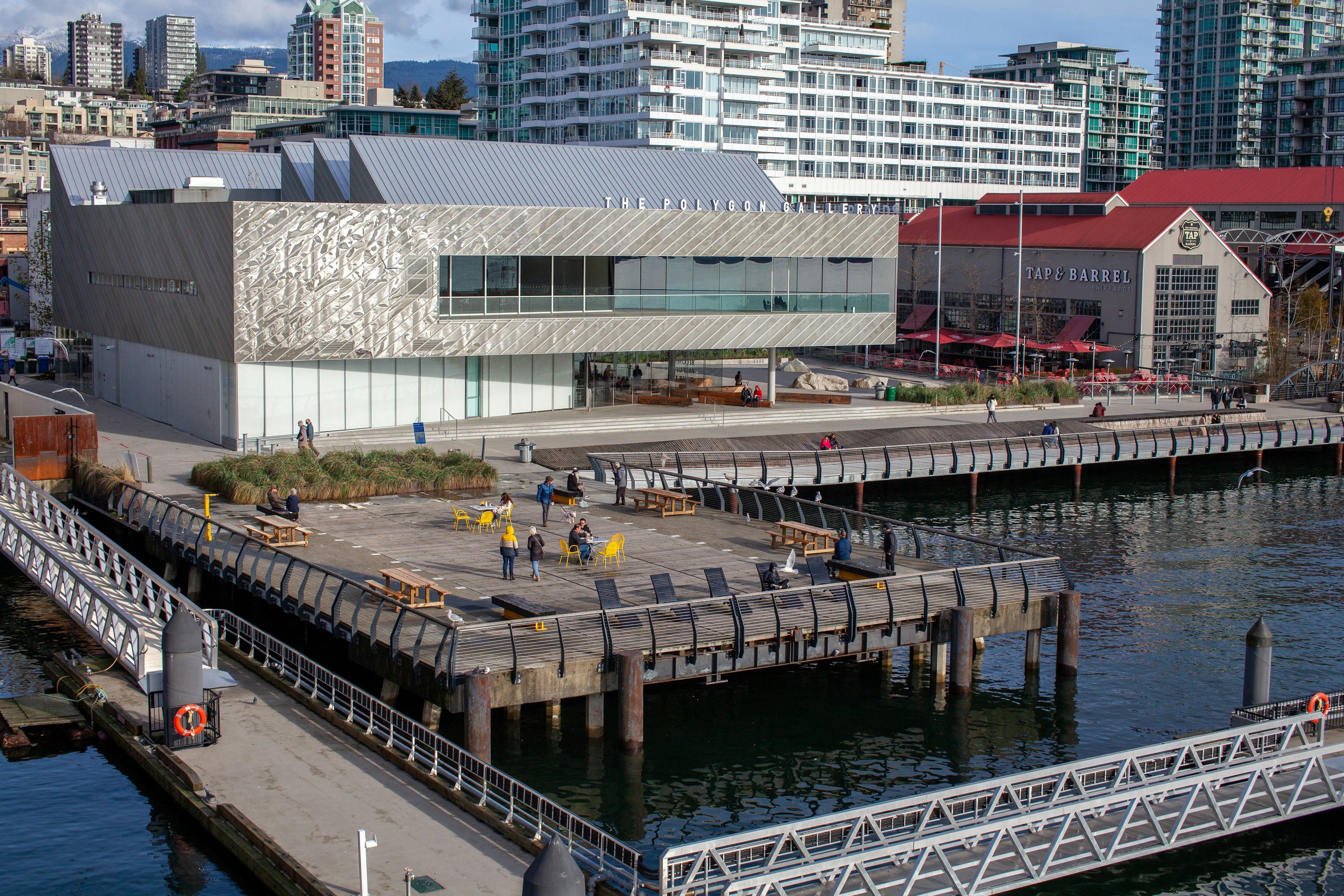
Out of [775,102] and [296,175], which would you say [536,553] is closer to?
[296,175]

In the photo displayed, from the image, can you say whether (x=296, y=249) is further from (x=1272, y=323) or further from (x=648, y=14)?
(x=648, y=14)

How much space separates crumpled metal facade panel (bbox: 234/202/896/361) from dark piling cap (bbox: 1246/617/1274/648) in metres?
36.6

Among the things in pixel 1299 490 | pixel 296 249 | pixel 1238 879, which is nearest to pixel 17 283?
pixel 296 249

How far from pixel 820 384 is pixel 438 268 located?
23833mm

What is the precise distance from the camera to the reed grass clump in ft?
151

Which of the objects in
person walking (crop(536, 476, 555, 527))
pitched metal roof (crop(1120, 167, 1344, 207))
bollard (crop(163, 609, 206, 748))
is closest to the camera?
bollard (crop(163, 609, 206, 748))

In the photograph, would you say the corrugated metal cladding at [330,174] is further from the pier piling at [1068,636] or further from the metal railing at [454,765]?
the pier piling at [1068,636]

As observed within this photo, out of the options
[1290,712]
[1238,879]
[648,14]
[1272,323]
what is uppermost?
[648,14]

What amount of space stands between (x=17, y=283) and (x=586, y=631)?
8575 cm

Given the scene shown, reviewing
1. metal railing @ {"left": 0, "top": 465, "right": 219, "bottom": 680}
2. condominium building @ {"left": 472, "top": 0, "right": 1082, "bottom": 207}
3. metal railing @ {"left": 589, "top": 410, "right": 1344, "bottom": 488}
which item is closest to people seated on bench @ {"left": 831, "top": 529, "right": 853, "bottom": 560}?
metal railing @ {"left": 589, "top": 410, "right": 1344, "bottom": 488}

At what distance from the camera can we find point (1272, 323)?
10025 cm

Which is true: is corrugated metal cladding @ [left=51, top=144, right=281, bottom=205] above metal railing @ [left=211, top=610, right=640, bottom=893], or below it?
above

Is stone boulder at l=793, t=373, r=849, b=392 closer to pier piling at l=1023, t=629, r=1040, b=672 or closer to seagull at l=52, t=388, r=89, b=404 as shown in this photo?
seagull at l=52, t=388, r=89, b=404

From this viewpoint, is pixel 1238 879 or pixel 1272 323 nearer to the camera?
pixel 1238 879
